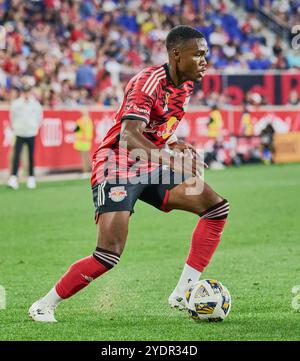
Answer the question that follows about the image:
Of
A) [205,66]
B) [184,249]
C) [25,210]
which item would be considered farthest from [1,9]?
[205,66]

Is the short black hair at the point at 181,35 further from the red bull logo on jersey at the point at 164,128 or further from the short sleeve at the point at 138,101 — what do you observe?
the red bull logo on jersey at the point at 164,128

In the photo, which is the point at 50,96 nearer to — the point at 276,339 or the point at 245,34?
the point at 245,34

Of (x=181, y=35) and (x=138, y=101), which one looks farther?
(x=181, y=35)

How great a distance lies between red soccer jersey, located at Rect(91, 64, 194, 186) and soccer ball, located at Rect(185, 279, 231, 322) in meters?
1.07

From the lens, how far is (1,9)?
26.1 metres

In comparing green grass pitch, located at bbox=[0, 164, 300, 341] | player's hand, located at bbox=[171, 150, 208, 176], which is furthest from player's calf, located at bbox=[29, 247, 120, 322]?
player's hand, located at bbox=[171, 150, 208, 176]

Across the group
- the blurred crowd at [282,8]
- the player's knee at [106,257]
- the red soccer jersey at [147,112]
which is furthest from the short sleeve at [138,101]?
the blurred crowd at [282,8]

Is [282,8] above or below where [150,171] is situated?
above

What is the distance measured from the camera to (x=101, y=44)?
28797mm

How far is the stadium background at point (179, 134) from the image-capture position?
7695 mm

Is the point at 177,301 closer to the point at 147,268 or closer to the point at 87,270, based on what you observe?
the point at 87,270

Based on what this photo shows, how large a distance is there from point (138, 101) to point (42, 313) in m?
1.78

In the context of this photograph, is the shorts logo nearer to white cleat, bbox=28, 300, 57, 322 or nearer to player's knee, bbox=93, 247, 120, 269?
player's knee, bbox=93, 247, 120, 269

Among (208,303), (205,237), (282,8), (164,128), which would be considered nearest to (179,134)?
(282,8)
